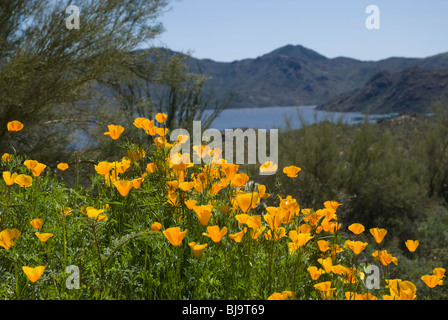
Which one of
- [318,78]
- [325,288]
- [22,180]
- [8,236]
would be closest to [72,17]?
[22,180]

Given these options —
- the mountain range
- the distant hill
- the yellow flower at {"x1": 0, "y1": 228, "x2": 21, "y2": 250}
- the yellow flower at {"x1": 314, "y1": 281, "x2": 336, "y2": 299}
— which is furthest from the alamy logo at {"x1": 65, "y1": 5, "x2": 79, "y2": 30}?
the mountain range

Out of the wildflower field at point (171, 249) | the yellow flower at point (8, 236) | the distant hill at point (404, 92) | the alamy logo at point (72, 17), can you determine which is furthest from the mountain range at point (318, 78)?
the yellow flower at point (8, 236)

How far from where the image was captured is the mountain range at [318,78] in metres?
65.8

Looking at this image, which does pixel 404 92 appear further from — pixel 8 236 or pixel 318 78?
pixel 318 78

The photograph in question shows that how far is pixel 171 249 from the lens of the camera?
143 cm

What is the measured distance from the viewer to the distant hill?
54.9 metres

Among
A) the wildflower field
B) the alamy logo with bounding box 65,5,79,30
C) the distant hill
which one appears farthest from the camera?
the distant hill

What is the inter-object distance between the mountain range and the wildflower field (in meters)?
61.7

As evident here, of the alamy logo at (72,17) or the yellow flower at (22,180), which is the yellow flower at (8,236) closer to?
the yellow flower at (22,180)

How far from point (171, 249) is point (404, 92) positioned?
212 ft

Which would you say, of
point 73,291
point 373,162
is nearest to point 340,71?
point 373,162

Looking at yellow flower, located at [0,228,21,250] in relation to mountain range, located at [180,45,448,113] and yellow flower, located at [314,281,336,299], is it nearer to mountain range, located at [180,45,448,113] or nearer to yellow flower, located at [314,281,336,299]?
yellow flower, located at [314,281,336,299]

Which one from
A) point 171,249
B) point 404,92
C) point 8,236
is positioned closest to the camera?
point 8,236

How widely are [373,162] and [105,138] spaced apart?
6.62 metres
